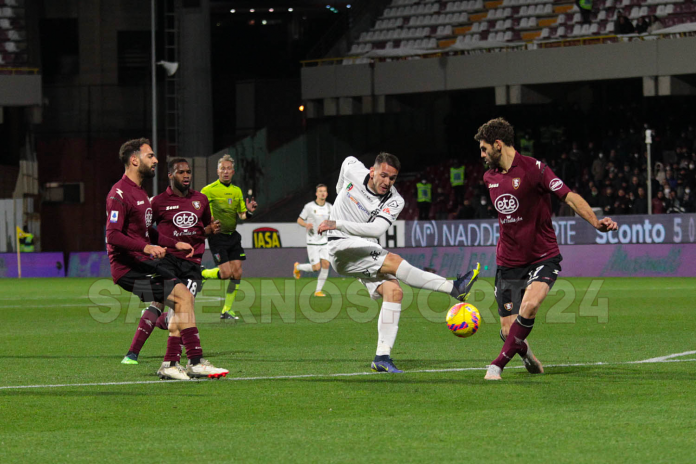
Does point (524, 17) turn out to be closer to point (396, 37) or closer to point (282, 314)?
point (396, 37)

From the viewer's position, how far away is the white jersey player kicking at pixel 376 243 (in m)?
8.84

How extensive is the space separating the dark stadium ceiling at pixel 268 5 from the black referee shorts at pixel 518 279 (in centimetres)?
3924

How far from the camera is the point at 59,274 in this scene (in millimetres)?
32969

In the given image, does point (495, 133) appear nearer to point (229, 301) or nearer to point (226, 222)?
point (226, 222)

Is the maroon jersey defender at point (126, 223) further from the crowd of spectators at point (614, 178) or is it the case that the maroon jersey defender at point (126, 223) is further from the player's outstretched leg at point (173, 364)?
the crowd of spectators at point (614, 178)

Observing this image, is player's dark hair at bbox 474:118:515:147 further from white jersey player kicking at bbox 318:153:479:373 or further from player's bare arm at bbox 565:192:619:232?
white jersey player kicking at bbox 318:153:479:373

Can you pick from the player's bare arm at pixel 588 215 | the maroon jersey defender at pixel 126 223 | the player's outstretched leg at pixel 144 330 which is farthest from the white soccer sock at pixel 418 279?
the player's outstretched leg at pixel 144 330

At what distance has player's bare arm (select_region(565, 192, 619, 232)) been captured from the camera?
7.81m

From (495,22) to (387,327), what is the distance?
2897 centimetres

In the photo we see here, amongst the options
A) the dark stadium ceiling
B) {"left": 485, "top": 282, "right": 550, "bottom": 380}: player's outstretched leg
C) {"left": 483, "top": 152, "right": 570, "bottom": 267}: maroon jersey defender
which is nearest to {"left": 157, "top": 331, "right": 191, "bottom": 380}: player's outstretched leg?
{"left": 485, "top": 282, "right": 550, "bottom": 380}: player's outstretched leg

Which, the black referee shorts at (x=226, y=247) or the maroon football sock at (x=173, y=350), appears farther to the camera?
the black referee shorts at (x=226, y=247)

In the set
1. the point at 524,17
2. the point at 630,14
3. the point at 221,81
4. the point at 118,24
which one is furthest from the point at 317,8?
the point at 630,14

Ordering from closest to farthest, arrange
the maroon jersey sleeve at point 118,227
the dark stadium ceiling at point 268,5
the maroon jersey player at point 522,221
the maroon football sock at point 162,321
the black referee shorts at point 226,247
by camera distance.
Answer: the maroon jersey player at point 522,221 → the maroon jersey sleeve at point 118,227 → the maroon football sock at point 162,321 → the black referee shorts at point 226,247 → the dark stadium ceiling at point 268,5

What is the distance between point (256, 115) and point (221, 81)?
2291mm
